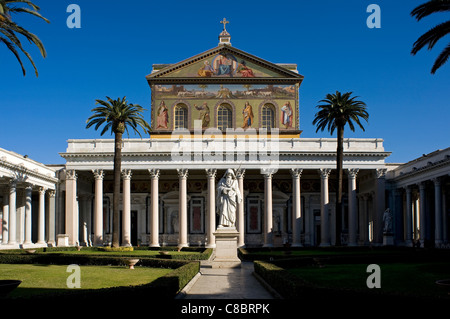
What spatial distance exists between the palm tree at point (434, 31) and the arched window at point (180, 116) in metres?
34.7

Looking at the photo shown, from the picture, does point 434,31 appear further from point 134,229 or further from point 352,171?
point 134,229

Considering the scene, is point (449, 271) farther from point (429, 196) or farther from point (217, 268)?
point (429, 196)

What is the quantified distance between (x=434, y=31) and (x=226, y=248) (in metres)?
13.9

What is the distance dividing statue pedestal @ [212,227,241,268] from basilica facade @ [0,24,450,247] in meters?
21.5

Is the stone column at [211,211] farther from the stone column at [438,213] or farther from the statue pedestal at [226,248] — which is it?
the statue pedestal at [226,248]

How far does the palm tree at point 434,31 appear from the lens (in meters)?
22.1

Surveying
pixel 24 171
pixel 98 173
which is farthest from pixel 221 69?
pixel 24 171

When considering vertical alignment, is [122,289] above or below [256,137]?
below

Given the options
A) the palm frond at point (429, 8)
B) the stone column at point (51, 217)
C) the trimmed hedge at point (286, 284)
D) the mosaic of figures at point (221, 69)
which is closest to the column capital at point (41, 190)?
the stone column at point (51, 217)

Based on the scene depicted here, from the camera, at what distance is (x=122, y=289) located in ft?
47.2

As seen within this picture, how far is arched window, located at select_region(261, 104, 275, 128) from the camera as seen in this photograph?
56.4 meters

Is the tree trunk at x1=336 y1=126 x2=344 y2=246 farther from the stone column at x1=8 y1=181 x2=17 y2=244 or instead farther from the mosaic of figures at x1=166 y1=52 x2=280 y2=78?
the stone column at x1=8 y1=181 x2=17 y2=244
